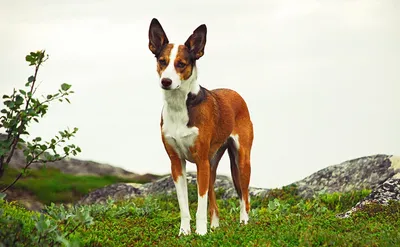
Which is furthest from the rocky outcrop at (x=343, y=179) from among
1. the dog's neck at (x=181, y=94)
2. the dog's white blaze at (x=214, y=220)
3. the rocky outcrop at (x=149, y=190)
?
the dog's neck at (x=181, y=94)

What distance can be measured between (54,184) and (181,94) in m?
14.8

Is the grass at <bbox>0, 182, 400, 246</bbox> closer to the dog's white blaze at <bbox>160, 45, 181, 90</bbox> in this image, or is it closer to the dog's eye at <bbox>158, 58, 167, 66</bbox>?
the dog's white blaze at <bbox>160, 45, 181, 90</bbox>

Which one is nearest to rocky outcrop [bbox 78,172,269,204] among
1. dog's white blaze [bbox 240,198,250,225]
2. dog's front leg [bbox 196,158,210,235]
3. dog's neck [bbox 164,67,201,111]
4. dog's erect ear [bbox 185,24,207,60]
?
dog's white blaze [bbox 240,198,250,225]

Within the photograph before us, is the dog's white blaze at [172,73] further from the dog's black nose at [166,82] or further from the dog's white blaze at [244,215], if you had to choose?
the dog's white blaze at [244,215]

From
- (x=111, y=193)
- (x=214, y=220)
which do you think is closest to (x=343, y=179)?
(x=111, y=193)

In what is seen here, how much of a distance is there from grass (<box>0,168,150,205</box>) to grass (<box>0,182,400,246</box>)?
286 inches

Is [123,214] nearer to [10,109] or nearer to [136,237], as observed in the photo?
[136,237]

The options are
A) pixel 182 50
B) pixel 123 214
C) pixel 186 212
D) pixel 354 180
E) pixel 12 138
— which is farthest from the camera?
pixel 354 180

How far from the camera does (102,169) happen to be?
89.9 ft

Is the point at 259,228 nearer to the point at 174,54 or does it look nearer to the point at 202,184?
the point at 202,184

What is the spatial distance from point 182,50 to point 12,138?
11.4 feet

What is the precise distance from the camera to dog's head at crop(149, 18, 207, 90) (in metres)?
10.7

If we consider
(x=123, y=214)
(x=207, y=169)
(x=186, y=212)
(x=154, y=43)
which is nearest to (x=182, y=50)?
(x=154, y=43)

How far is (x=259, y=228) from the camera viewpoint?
461 inches
